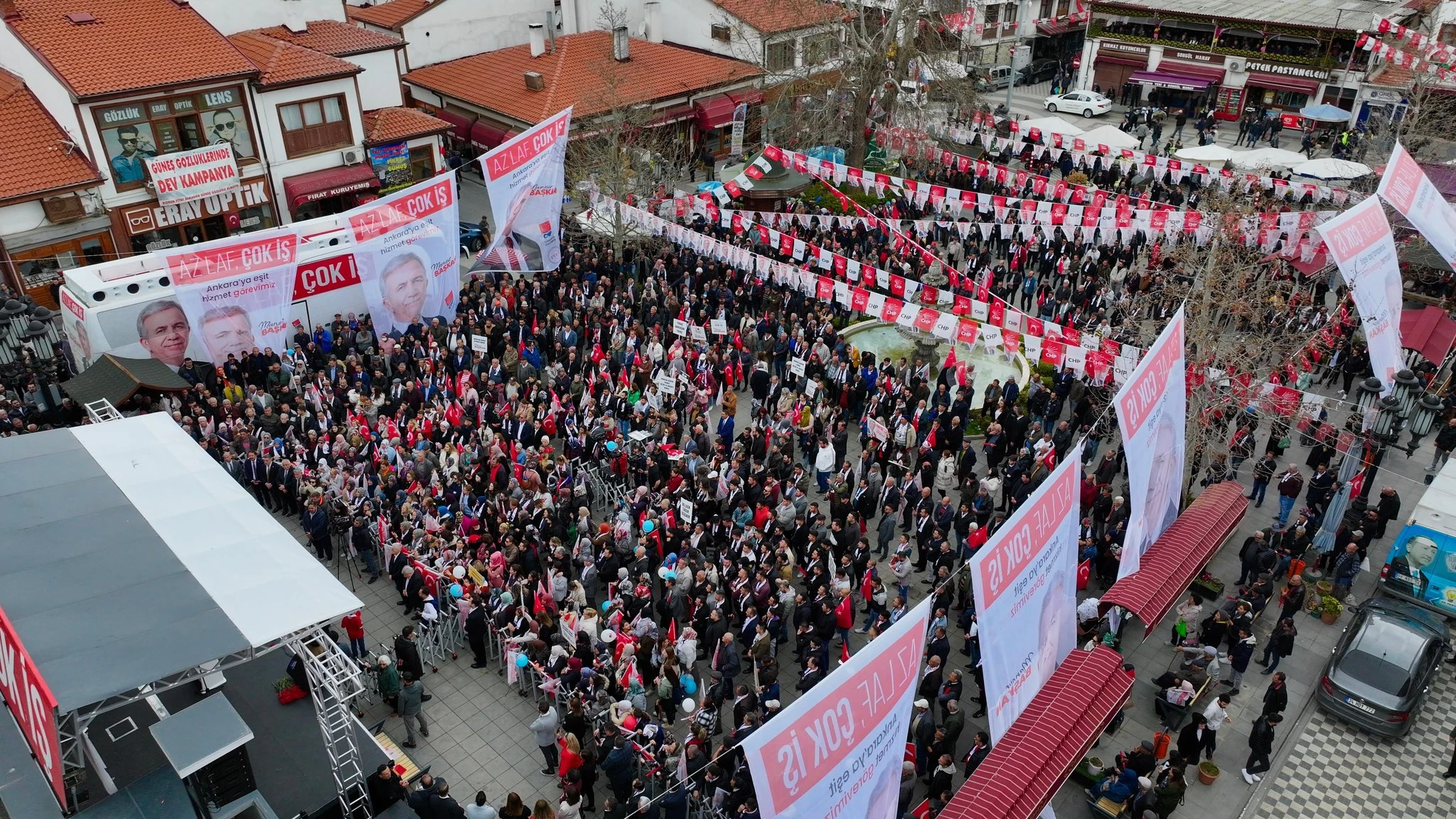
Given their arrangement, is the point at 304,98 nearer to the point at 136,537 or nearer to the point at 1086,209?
the point at 136,537

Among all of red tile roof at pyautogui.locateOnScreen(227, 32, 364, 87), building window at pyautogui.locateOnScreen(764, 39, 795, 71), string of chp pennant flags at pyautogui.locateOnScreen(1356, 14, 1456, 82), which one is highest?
red tile roof at pyautogui.locateOnScreen(227, 32, 364, 87)

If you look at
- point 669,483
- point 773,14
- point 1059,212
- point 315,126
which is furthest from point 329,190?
point 1059,212

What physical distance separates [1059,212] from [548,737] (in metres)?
21.6

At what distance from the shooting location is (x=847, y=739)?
8.50 m

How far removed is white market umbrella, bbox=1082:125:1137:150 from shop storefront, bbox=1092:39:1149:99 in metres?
14.0

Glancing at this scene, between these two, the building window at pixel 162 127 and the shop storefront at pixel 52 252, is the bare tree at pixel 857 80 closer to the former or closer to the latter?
the building window at pixel 162 127

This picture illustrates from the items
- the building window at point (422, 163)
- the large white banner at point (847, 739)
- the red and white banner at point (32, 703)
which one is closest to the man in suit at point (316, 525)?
the red and white banner at point (32, 703)

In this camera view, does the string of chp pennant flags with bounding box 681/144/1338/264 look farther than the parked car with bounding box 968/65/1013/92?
No

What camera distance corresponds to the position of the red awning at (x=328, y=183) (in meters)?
29.4

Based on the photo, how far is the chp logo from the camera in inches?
958

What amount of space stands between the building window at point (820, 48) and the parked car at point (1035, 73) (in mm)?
20200

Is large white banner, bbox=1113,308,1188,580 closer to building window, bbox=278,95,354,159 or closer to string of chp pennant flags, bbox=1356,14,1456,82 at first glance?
building window, bbox=278,95,354,159

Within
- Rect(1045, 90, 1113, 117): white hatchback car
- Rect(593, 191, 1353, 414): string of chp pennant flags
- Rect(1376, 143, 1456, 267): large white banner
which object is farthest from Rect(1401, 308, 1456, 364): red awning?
Rect(1045, 90, 1113, 117): white hatchback car

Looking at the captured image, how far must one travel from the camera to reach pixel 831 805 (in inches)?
339
